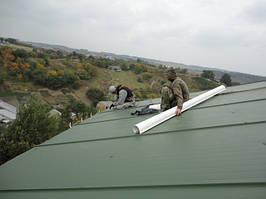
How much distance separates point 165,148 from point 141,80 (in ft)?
189

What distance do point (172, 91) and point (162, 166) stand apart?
7.88 feet

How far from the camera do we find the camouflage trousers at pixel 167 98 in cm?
392

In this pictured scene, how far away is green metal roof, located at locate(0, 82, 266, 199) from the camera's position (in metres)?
1.37

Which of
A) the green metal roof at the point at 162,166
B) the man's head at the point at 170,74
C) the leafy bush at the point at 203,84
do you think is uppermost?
the leafy bush at the point at 203,84

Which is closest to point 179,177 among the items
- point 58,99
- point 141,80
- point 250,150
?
point 250,150

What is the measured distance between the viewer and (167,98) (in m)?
4.01

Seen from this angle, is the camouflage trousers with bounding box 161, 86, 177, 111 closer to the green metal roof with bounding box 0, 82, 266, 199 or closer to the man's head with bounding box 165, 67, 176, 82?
the man's head with bounding box 165, 67, 176, 82

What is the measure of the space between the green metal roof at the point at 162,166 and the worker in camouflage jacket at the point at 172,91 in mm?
688

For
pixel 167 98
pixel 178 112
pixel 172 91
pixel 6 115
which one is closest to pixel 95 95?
pixel 6 115

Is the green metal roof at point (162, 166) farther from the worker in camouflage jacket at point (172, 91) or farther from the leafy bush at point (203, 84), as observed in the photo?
the leafy bush at point (203, 84)

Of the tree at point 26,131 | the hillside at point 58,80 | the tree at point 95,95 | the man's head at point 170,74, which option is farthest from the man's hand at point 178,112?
the tree at point 95,95

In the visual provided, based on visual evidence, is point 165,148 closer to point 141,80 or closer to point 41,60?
point 141,80

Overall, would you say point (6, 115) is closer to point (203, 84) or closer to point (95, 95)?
point (95, 95)

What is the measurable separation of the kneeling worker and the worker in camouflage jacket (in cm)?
299
